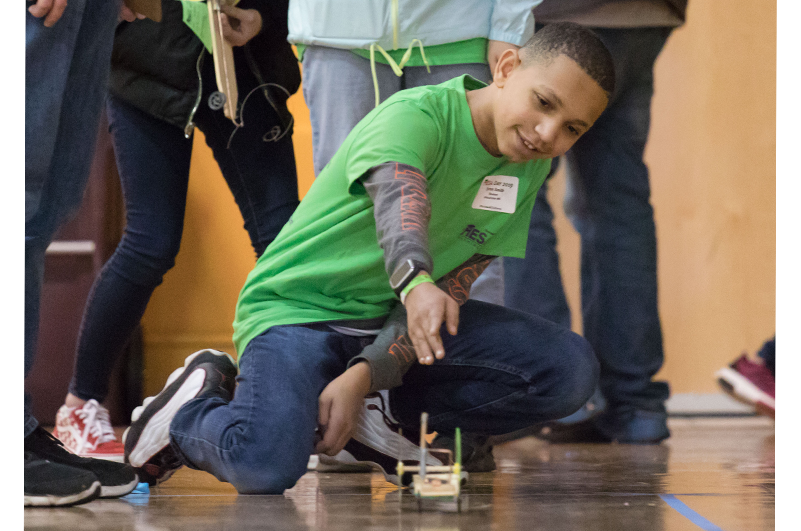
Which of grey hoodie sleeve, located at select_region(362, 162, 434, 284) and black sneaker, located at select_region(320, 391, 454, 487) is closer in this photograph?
grey hoodie sleeve, located at select_region(362, 162, 434, 284)

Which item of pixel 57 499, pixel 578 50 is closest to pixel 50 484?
pixel 57 499

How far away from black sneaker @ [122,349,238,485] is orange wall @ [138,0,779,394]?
1.61 metres

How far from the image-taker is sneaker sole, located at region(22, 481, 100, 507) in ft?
3.11

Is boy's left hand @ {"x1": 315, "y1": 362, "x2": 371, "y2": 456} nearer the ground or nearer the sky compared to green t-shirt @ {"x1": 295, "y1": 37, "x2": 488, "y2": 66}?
nearer the ground

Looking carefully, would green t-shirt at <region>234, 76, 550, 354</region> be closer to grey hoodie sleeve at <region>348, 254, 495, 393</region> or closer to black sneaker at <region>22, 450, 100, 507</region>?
grey hoodie sleeve at <region>348, 254, 495, 393</region>

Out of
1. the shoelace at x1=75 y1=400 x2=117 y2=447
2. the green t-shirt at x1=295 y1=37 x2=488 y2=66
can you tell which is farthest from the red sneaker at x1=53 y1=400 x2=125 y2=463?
the green t-shirt at x1=295 y1=37 x2=488 y2=66

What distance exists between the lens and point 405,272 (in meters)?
0.93

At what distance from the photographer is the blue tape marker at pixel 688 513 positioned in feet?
2.91

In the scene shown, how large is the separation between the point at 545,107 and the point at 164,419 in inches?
26.7

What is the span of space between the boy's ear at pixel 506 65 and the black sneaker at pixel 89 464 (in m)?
0.74

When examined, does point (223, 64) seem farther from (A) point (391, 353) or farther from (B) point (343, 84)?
(A) point (391, 353)

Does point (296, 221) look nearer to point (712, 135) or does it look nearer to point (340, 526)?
point (340, 526)

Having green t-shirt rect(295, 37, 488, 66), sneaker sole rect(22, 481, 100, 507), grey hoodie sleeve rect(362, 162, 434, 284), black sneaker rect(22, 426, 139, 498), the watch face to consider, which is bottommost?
sneaker sole rect(22, 481, 100, 507)

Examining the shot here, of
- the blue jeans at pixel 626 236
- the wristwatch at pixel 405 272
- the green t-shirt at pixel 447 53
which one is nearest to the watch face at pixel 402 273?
the wristwatch at pixel 405 272
